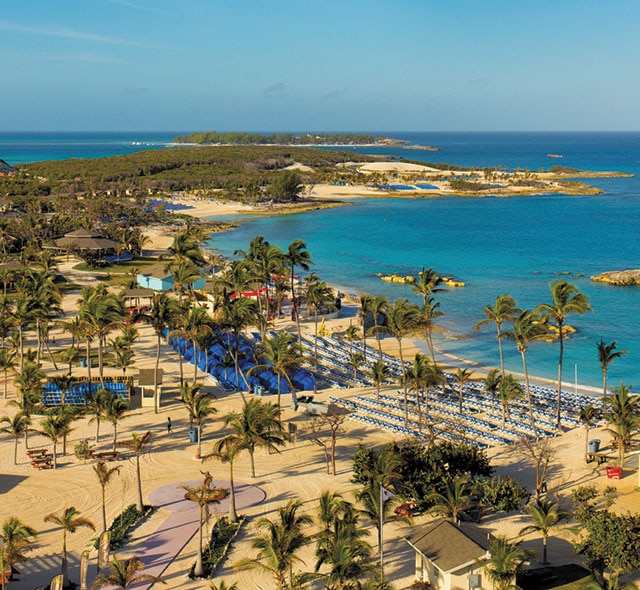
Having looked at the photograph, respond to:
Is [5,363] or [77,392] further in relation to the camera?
[5,363]

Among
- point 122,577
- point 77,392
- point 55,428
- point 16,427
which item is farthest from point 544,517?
point 77,392

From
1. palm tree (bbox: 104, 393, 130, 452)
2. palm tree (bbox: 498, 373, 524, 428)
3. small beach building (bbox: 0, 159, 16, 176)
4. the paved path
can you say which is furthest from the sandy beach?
small beach building (bbox: 0, 159, 16, 176)

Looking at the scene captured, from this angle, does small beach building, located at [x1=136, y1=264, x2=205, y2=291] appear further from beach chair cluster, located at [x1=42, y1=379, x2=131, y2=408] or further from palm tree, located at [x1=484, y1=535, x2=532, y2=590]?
palm tree, located at [x1=484, y1=535, x2=532, y2=590]

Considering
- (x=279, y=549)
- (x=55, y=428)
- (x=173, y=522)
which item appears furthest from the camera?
(x=55, y=428)

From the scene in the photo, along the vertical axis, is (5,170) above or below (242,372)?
above

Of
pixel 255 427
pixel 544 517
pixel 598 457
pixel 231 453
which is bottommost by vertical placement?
pixel 598 457

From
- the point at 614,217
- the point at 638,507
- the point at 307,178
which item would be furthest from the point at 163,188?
the point at 638,507

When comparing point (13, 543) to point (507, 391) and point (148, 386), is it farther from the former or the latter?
point (507, 391)
